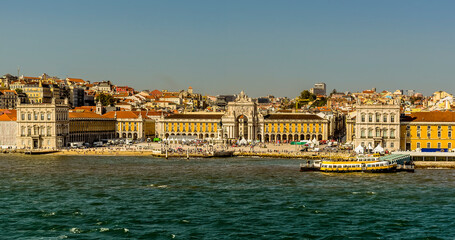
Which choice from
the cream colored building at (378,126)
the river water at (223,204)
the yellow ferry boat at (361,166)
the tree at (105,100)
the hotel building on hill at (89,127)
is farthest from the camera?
the tree at (105,100)

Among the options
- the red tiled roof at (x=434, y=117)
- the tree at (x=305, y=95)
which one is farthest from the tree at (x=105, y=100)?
the red tiled roof at (x=434, y=117)

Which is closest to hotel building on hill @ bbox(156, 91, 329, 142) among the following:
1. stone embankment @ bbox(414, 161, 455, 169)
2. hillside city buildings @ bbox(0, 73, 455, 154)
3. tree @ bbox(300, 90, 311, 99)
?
hillside city buildings @ bbox(0, 73, 455, 154)

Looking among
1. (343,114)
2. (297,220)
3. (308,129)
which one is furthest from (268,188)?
(343,114)

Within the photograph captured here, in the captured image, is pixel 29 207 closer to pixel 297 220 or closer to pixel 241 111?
pixel 297 220

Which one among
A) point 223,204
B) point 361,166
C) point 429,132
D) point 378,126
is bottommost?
point 223,204

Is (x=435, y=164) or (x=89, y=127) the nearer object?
(x=435, y=164)

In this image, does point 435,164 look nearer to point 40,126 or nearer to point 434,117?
point 434,117

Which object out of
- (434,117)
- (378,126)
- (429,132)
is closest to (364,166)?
(429,132)

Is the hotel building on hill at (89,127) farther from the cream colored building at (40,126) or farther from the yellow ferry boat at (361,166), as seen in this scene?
the yellow ferry boat at (361,166)
